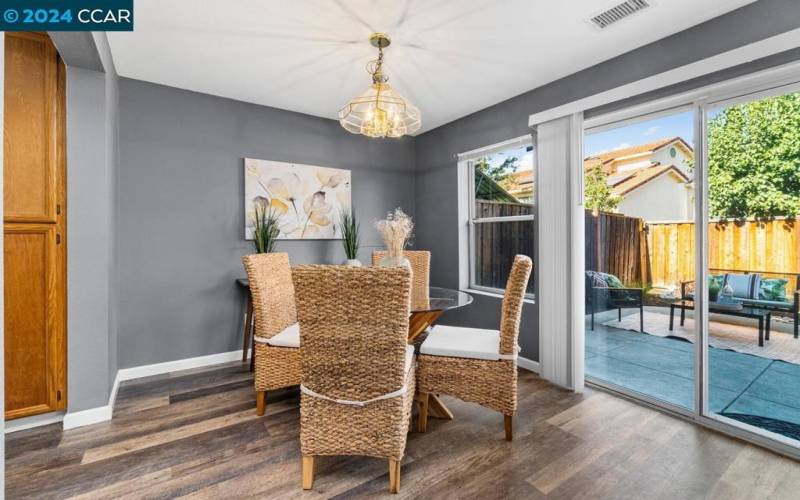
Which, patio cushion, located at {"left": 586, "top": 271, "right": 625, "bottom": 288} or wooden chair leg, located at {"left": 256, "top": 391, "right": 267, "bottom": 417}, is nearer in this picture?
wooden chair leg, located at {"left": 256, "top": 391, "right": 267, "bottom": 417}

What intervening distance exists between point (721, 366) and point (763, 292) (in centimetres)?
53

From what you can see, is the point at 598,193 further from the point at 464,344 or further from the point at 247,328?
the point at 247,328

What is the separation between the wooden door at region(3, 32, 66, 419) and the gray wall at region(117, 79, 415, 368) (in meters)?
0.76

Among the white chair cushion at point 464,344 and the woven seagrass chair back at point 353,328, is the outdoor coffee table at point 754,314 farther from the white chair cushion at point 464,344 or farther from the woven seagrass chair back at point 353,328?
the woven seagrass chair back at point 353,328

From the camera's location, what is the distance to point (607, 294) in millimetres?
3170

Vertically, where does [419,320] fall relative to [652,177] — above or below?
below

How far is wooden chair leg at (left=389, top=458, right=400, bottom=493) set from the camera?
182cm

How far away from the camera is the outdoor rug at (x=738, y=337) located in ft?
7.40

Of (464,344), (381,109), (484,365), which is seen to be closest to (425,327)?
(464,344)

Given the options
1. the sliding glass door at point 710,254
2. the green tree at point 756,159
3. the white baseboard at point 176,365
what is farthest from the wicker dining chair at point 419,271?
the green tree at point 756,159

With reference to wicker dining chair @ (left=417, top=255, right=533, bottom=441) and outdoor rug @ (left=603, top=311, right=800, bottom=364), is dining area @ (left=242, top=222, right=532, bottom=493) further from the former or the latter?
outdoor rug @ (left=603, top=311, right=800, bottom=364)

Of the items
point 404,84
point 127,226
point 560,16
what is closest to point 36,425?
point 127,226

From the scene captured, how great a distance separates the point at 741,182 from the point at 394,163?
3212 mm

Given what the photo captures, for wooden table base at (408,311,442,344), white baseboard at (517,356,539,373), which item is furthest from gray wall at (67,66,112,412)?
white baseboard at (517,356,539,373)
